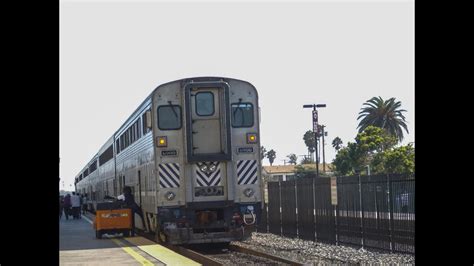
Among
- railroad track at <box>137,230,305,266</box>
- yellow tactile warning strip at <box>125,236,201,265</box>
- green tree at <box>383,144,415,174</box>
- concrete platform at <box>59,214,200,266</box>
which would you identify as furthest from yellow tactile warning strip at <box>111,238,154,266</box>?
green tree at <box>383,144,415,174</box>

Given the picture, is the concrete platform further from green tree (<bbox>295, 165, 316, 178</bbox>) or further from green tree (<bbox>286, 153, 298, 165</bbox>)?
green tree (<bbox>286, 153, 298, 165</bbox>)

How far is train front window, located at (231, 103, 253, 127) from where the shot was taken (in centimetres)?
1783

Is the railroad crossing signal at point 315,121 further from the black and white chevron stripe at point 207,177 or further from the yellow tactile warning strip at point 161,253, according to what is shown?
the black and white chevron stripe at point 207,177

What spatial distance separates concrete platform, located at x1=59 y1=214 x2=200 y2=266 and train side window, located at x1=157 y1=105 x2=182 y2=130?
2.94 m

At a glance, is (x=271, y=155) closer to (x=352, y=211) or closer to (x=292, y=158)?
(x=292, y=158)

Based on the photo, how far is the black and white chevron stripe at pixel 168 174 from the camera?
1759 cm

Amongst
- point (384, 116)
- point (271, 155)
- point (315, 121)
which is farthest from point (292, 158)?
point (315, 121)

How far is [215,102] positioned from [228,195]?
2223 millimetres

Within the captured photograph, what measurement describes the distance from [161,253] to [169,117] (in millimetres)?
3221

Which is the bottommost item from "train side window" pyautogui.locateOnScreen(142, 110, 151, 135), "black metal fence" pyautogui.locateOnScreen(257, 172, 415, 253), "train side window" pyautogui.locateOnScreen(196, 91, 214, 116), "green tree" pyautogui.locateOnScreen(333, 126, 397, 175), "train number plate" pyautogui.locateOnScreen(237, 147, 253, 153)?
"black metal fence" pyautogui.locateOnScreen(257, 172, 415, 253)
